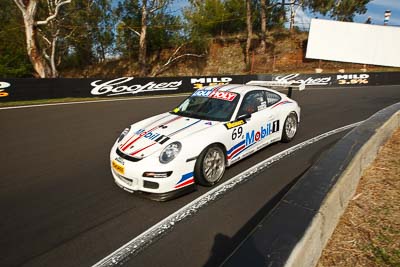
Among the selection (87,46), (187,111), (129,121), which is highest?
(87,46)

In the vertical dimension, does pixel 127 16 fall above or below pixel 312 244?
above

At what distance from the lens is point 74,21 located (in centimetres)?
2855

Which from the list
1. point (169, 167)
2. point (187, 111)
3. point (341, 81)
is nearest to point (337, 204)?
point (169, 167)

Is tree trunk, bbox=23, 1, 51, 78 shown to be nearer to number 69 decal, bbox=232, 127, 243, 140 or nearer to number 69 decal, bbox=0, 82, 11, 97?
number 69 decal, bbox=0, 82, 11, 97

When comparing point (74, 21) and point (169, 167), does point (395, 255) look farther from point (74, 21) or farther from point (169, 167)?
point (74, 21)

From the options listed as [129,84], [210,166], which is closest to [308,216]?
[210,166]

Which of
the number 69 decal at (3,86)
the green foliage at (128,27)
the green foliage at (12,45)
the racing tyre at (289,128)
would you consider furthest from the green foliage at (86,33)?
the racing tyre at (289,128)

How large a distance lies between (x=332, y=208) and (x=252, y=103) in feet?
8.83

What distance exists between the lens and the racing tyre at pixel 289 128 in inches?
212

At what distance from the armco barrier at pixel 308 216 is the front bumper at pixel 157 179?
4.66 ft

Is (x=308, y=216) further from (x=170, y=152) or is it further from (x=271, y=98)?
(x=271, y=98)

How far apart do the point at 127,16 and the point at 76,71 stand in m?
14.6

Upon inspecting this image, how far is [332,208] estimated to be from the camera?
229 centimetres

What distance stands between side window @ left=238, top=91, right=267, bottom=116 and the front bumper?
1488mm
